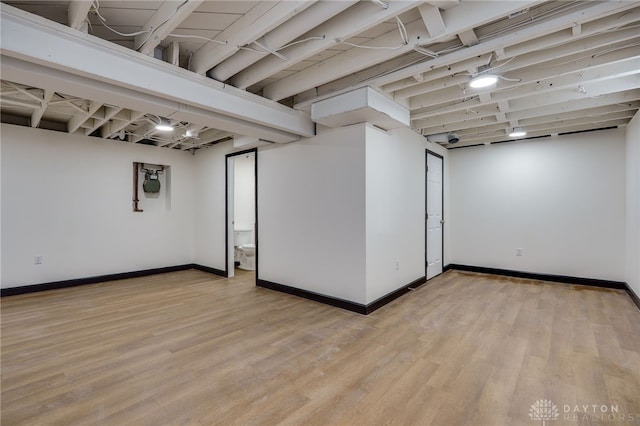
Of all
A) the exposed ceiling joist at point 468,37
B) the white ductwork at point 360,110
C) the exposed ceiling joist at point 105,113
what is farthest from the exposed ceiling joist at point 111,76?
the exposed ceiling joist at point 468,37

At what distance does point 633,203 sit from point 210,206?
21.9 feet

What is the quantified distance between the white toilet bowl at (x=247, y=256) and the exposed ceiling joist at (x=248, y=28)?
162 inches

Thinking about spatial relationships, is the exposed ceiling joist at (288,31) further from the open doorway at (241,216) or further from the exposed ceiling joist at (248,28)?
the open doorway at (241,216)

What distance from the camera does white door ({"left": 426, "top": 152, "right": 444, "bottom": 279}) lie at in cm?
527

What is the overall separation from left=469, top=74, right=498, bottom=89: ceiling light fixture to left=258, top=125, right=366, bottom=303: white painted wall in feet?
4.11

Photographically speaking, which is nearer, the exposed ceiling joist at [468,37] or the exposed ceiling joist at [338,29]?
the exposed ceiling joist at [338,29]

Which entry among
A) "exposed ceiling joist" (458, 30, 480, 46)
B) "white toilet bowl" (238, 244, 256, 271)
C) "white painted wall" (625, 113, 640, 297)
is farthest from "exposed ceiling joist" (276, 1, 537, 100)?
"white toilet bowl" (238, 244, 256, 271)

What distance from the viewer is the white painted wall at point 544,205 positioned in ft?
15.3

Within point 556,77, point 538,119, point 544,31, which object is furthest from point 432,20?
point 538,119

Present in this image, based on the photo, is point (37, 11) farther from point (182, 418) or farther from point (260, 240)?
point (260, 240)

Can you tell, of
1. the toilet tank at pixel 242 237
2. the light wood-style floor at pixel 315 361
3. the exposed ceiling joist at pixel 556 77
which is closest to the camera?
the light wood-style floor at pixel 315 361

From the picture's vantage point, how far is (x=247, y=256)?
20.9ft

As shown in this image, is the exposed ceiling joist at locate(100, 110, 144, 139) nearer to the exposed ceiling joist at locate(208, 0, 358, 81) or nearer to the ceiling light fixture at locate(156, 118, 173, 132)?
the ceiling light fixture at locate(156, 118, 173, 132)

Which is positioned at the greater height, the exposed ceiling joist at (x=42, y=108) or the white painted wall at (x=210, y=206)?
the exposed ceiling joist at (x=42, y=108)
